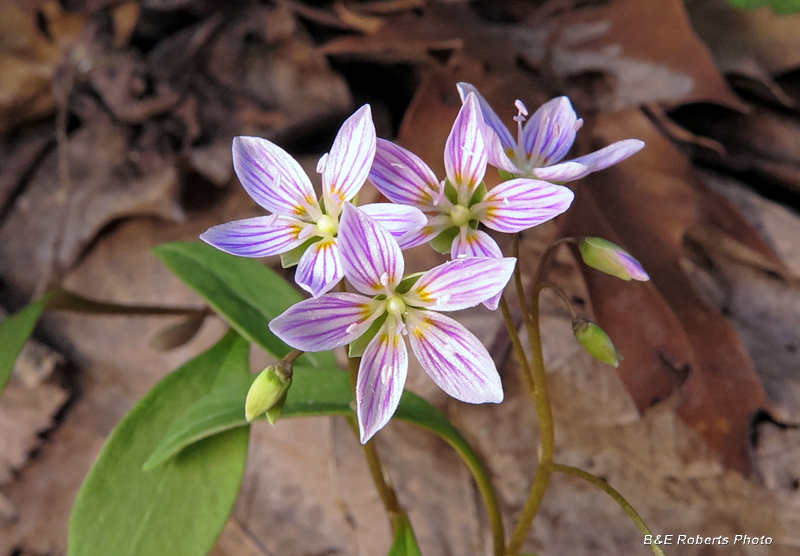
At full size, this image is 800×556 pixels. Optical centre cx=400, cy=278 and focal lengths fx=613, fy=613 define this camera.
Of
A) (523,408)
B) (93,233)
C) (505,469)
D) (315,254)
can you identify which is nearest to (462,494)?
(505,469)

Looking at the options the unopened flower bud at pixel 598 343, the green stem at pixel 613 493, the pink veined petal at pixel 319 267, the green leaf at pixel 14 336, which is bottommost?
the green leaf at pixel 14 336

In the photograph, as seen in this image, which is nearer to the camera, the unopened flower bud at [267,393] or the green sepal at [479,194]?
the unopened flower bud at [267,393]

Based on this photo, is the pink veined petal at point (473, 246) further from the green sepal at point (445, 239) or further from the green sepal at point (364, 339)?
the green sepal at point (364, 339)

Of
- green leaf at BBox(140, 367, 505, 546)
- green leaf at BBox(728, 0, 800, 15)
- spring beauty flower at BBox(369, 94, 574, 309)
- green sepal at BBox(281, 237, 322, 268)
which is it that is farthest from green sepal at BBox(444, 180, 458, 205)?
green leaf at BBox(728, 0, 800, 15)

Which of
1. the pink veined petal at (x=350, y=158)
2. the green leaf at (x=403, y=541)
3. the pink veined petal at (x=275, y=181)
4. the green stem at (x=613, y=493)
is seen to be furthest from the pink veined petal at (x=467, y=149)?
the green leaf at (x=403, y=541)

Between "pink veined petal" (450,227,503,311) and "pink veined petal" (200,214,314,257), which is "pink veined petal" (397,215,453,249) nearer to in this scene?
"pink veined petal" (450,227,503,311)

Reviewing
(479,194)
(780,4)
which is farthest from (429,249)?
(780,4)
